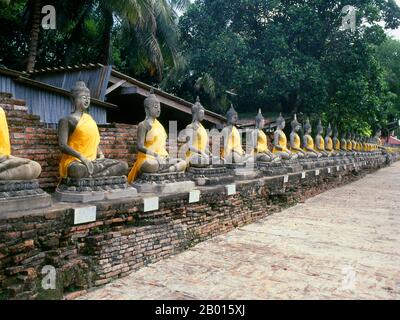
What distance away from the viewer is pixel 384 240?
689 cm

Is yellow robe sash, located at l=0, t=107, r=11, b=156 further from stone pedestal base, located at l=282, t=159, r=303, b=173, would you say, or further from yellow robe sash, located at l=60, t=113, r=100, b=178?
stone pedestal base, located at l=282, t=159, r=303, b=173

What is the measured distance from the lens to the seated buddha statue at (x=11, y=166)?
13.2ft

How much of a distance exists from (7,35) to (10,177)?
15638 mm

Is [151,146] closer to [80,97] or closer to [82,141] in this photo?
[82,141]

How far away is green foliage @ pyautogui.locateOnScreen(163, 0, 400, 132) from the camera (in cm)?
1780

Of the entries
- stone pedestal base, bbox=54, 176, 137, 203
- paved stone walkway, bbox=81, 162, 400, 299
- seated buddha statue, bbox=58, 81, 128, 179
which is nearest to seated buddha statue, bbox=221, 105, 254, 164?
paved stone walkway, bbox=81, 162, 400, 299

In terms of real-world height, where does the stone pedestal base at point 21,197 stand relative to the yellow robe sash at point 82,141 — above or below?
below

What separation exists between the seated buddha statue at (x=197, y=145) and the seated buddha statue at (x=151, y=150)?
78cm

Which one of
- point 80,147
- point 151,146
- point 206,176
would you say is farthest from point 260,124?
point 80,147

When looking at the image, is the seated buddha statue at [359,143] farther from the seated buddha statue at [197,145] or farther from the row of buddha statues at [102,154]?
the seated buddha statue at [197,145]

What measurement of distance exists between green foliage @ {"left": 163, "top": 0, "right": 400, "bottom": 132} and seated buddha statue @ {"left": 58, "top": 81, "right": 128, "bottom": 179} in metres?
13.3

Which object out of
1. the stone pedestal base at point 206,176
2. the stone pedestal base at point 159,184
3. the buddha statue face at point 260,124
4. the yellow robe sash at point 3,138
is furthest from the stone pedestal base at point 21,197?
the buddha statue face at point 260,124

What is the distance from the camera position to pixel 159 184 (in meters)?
5.80

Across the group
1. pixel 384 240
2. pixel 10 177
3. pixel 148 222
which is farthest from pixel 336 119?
pixel 10 177
